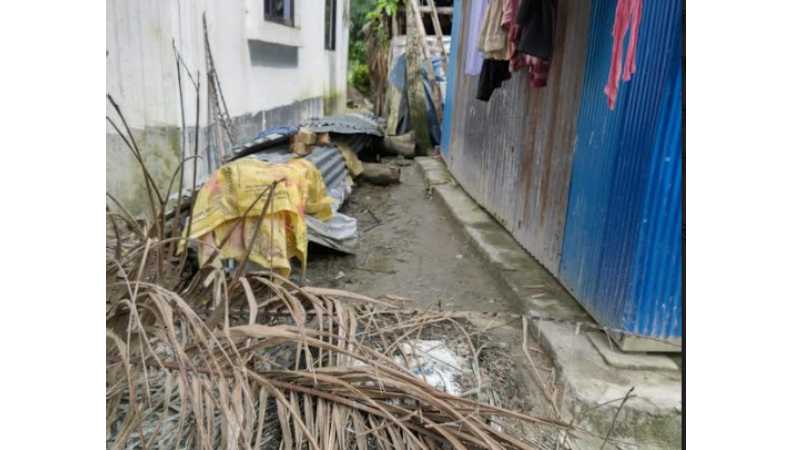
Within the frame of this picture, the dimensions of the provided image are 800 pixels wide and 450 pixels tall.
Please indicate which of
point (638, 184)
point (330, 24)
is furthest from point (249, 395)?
point (330, 24)

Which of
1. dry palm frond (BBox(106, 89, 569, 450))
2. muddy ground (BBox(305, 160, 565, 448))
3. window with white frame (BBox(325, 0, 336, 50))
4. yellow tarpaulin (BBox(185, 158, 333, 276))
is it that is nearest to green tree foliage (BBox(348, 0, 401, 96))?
window with white frame (BBox(325, 0, 336, 50))

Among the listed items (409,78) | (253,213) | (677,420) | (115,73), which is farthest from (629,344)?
(409,78)

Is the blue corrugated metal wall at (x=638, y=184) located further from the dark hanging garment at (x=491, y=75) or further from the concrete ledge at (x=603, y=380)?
the dark hanging garment at (x=491, y=75)

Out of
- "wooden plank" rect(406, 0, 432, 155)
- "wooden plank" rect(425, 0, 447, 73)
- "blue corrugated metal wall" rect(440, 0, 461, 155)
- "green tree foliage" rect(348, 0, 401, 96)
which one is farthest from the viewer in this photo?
"green tree foliage" rect(348, 0, 401, 96)

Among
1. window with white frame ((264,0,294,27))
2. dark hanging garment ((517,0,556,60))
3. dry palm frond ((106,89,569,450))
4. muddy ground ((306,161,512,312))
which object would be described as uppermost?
window with white frame ((264,0,294,27))

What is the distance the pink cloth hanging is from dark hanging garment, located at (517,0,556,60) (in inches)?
28.8

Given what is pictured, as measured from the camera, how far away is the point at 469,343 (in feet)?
7.29

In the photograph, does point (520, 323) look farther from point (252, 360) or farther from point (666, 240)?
point (252, 360)

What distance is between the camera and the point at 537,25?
3426 mm

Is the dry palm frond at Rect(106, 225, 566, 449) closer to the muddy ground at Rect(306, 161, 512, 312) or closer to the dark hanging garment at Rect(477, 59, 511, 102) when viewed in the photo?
the muddy ground at Rect(306, 161, 512, 312)

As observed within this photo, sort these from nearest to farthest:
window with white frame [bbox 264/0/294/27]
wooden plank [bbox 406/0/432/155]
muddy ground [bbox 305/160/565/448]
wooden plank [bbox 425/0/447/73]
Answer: muddy ground [bbox 305/160/565/448] < window with white frame [bbox 264/0/294/27] < wooden plank [bbox 406/0/432/155] < wooden plank [bbox 425/0/447/73]

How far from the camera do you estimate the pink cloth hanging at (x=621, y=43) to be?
2.43 metres

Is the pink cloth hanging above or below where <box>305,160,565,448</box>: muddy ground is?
above

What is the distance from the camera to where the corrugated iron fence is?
229 cm
